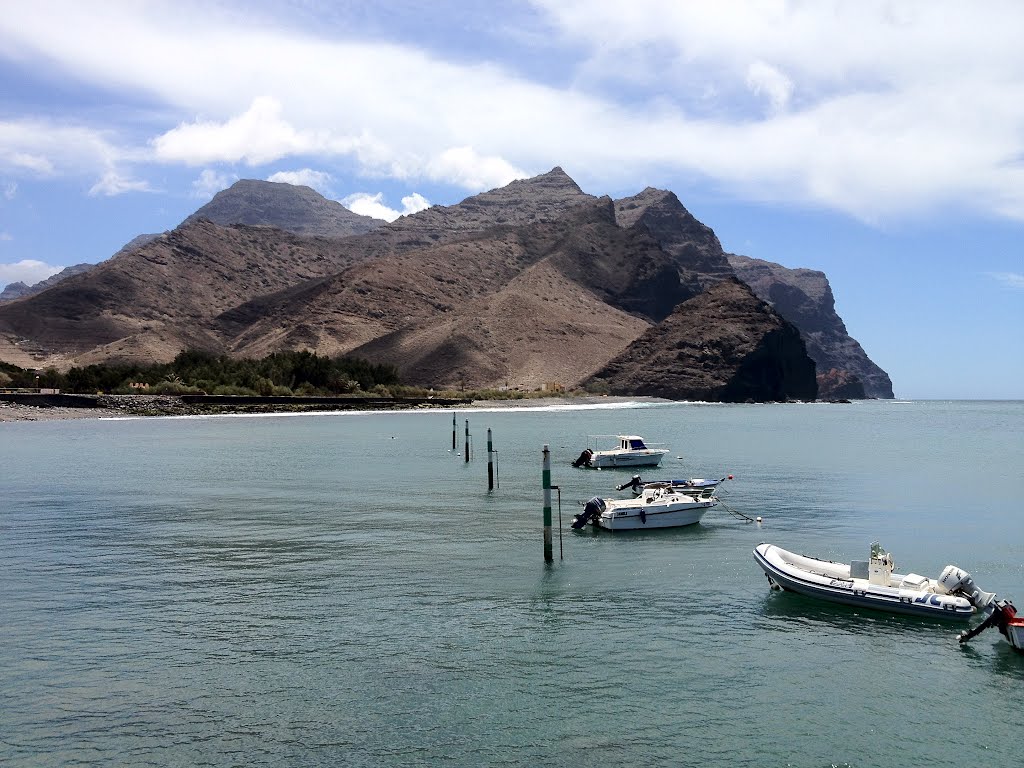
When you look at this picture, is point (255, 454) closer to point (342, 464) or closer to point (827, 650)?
point (342, 464)

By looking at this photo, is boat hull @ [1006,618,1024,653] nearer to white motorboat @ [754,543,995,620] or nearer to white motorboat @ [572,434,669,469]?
white motorboat @ [754,543,995,620]

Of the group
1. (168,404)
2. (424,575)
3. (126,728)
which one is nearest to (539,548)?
(424,575)

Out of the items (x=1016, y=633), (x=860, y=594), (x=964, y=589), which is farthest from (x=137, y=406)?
(x=1016, y=633)

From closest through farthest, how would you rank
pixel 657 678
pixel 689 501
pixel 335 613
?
1. pixel 657 678
2. pixel 335 613
3. pixel 689 501

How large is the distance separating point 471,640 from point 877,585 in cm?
1270

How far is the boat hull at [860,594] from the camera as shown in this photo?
2677cm

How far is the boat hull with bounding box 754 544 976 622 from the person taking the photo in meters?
26.8

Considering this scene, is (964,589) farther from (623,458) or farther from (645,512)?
(623,458)

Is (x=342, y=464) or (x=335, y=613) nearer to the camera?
(x=335, y=613)

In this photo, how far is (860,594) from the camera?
28094mm

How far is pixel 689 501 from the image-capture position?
4419 centimetres

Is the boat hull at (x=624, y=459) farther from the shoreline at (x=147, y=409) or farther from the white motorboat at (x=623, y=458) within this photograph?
the shoreline at (x=147, y=409)

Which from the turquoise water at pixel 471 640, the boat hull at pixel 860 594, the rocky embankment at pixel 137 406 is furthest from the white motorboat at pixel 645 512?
the rocky embankment at pixel 137 406

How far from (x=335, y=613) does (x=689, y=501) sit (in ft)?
71.1
